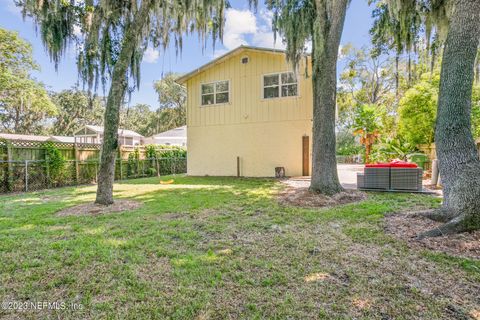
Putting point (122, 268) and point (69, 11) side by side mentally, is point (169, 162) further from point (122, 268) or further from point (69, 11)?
point (122, 268)

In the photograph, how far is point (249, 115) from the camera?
11398mm

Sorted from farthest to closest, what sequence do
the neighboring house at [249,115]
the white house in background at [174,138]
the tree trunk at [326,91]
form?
the white house in background at [174,138], the neighboring house at [249,115], the tree trunk at [326,91]

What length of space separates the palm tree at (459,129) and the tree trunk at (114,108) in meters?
5.55

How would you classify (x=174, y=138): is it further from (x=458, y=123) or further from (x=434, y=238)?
(x=434, y=238)

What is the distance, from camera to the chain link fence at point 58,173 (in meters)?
8.05

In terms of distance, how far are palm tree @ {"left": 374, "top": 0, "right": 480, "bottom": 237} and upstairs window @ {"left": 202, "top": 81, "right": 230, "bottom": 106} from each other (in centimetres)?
917

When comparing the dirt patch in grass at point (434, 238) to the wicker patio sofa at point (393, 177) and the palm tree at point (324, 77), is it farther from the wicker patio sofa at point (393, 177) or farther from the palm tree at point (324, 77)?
the wicker patio sofa at point (393, 177)

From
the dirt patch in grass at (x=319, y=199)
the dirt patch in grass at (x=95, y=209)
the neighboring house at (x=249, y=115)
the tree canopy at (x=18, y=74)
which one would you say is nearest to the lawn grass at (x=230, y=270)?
the dirt patch in grass at (x=95, y=209)

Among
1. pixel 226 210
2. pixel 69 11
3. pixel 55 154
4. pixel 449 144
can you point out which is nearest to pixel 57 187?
pixel 55 154

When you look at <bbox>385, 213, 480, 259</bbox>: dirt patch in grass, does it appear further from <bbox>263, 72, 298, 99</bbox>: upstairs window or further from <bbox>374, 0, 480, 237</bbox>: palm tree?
<bbox>263, 72, 298, 99</bbox>: upstairs window

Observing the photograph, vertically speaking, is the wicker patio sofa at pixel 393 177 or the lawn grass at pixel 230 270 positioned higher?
the wicker patio sofa at pixel 393 177

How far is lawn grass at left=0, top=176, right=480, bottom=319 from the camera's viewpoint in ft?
6.36

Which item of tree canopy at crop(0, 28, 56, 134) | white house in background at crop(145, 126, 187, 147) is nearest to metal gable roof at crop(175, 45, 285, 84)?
tree canopy at crop(0, 28, 56, 134)

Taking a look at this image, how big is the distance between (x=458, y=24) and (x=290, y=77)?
7559 mm
